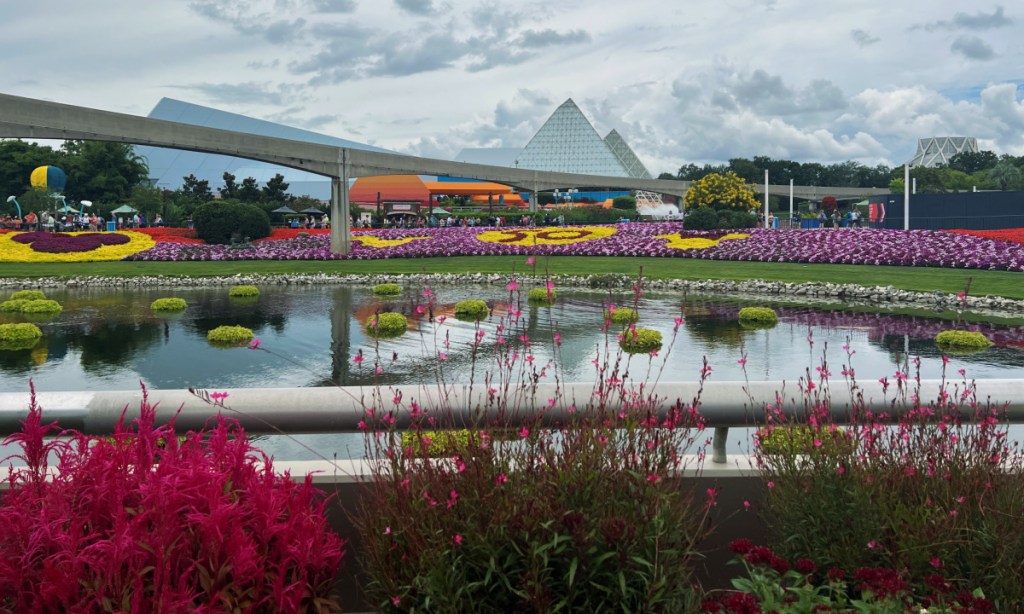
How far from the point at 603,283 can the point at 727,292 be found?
130 inches

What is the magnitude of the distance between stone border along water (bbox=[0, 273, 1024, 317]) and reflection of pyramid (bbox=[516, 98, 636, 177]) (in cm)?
9979

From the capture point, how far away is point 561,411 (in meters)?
3.15

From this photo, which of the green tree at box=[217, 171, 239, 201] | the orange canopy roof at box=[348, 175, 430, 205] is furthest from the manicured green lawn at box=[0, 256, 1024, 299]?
the orange canopy roof at box=[348, 175, 430, 205]

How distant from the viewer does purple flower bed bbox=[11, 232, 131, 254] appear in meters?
34.6

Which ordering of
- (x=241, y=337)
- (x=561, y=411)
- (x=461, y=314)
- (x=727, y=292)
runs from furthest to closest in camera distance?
(x=727, y=292) < (x=461, y=314) < (x=241, y=337) < (x=561, y=411)

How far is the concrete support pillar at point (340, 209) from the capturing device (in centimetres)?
3497

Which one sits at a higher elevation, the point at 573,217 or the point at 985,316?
the point at 573,217

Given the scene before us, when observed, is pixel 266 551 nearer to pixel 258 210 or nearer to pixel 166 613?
pixel 166 613

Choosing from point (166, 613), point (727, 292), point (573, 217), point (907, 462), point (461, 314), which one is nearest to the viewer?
point (166, 613)

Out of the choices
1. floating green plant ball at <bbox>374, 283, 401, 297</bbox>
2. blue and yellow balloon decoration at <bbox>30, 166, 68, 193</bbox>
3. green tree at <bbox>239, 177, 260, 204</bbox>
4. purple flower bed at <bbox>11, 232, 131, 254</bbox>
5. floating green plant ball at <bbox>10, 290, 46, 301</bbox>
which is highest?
blue and yellow balloon decoration at <bbox>30, 166, 68, 193</bbox>

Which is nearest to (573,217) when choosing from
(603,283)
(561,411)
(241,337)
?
(603,283)

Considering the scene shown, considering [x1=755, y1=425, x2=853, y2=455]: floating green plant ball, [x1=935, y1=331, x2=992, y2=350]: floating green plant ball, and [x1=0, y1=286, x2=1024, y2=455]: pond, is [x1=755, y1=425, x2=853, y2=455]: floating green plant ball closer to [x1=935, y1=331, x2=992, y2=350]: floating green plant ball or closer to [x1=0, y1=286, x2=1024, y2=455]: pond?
[x1=0, y1=286, x2=1024, y2=455]: pond

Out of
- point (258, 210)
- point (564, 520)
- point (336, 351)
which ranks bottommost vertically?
point (336, 351)

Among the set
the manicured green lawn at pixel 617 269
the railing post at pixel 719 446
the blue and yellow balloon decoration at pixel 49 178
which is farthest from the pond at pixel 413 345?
the blue and yellow balloon decoration at pixel 49 178
